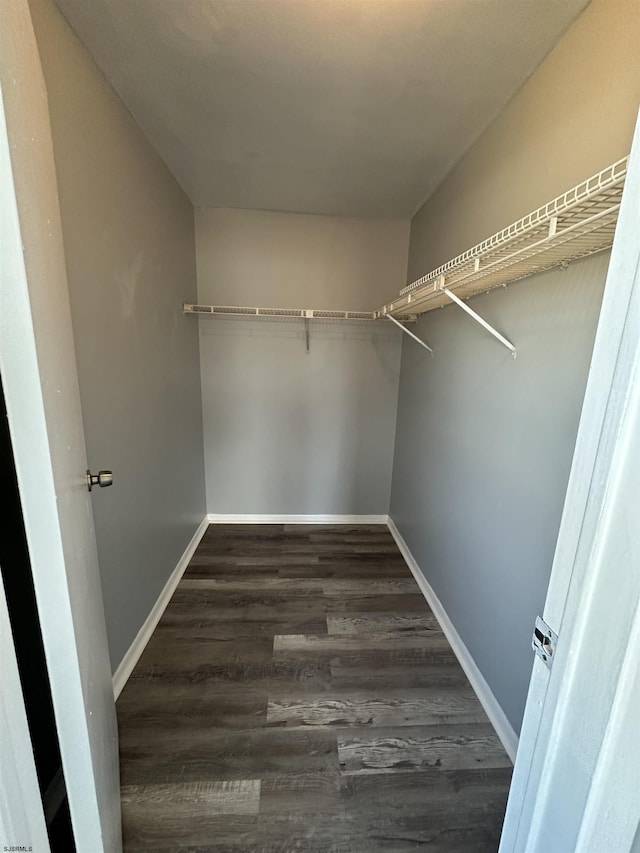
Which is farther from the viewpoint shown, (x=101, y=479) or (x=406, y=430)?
(x=406, y=430)

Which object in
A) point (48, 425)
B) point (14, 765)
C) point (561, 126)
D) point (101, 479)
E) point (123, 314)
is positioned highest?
point (561, 126)

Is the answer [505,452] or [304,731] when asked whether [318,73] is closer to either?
[505,452]

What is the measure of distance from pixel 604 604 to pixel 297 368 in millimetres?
2590

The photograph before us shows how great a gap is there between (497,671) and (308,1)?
252cm

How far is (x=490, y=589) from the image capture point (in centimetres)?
159

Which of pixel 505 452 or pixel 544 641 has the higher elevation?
pixel 505 452

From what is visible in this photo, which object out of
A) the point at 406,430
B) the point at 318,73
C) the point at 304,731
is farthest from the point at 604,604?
the point at 406,430

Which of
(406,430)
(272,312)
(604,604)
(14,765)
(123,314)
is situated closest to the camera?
(604,604)

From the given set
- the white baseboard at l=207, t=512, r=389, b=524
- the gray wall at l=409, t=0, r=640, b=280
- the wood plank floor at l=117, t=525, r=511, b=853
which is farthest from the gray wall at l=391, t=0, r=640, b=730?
the white baseboard at l=207, t=512, r=389, b=524

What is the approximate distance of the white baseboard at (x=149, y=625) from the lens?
5.36 feet

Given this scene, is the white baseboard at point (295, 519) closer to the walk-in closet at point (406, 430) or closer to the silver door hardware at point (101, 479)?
the walk-in closet at point (406, 430)

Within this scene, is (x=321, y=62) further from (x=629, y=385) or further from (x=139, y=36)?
(x=629, y=385)

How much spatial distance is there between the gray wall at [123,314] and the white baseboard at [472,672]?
1.65 m

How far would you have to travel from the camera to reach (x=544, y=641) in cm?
68
